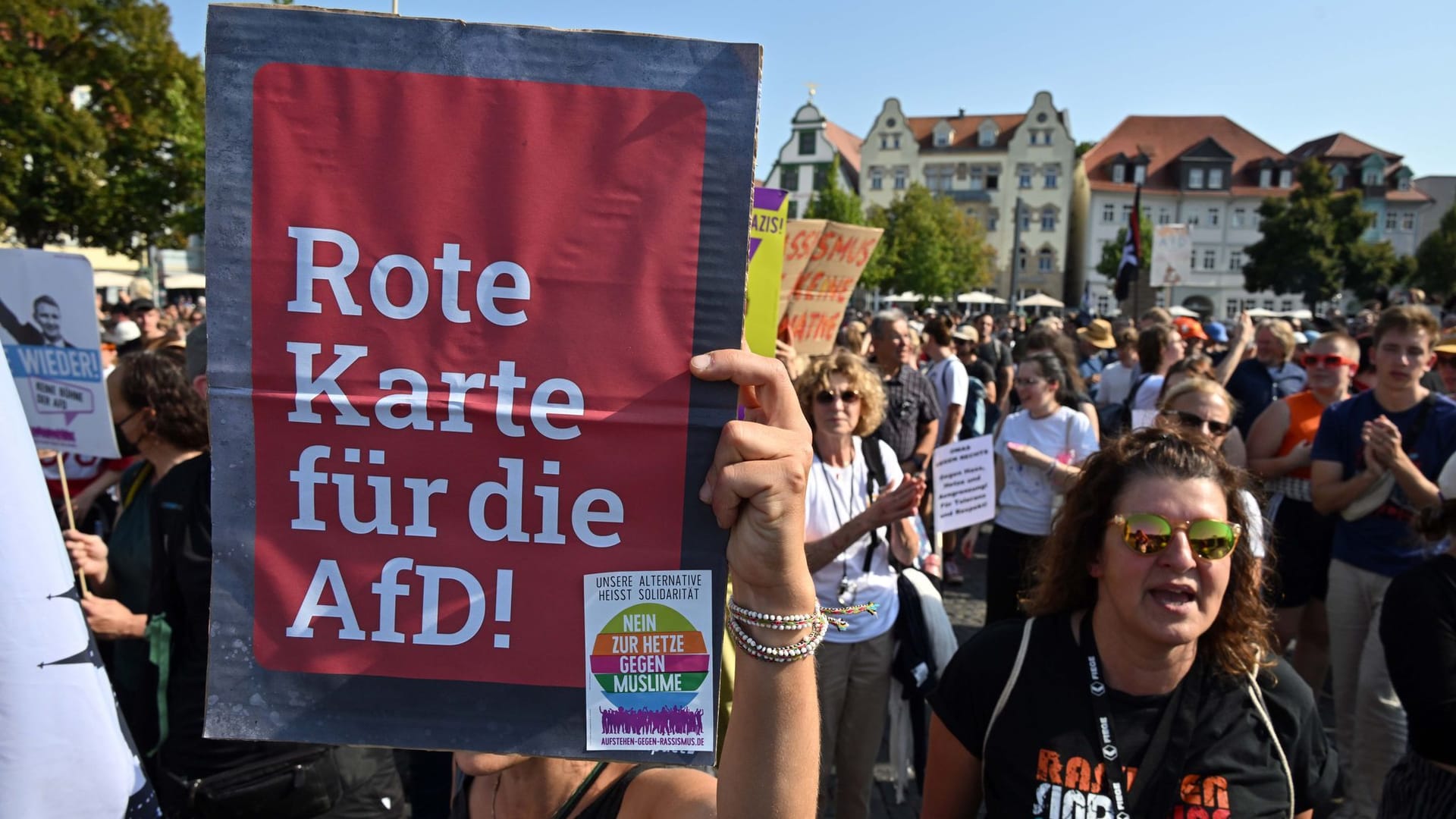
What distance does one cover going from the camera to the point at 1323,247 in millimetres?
46406

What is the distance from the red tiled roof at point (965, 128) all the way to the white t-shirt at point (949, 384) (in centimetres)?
6159

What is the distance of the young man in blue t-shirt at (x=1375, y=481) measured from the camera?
3973mm

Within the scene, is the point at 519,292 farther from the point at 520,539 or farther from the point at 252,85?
the point at 252,85

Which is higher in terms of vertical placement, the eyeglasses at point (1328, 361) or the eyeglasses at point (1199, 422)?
the eyeglasses at point (1328, 361)

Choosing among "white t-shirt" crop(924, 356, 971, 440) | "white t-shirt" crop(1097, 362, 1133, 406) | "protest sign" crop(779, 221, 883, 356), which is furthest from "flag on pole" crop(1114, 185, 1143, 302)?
"protest sign" crop(779, 221, 883, 356)

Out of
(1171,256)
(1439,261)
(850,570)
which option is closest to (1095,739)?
(850,570)

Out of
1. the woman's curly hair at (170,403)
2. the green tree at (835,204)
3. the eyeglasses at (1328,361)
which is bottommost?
the woman's curly hair at (170,403)

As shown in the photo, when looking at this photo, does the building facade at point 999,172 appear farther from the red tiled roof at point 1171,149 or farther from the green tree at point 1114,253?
the green tree at point 1114,253

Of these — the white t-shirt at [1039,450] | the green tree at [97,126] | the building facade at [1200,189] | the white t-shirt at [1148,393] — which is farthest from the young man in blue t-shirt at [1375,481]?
the building facade at [1200,189]

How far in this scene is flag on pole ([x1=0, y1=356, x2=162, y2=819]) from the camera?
1.59 m

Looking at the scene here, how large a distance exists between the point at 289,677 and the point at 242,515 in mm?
248

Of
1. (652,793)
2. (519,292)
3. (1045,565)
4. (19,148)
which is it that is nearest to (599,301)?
(519,292)

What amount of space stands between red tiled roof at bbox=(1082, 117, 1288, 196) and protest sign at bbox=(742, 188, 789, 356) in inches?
2412

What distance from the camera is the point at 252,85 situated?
1.31m
